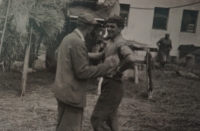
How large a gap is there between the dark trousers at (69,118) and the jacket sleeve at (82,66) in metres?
0.33

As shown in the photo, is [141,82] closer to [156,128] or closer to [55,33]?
[156,128]

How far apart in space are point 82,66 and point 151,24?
1.81 meters

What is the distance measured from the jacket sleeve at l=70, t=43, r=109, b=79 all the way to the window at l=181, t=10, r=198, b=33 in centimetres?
178

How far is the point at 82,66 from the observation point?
2129 millimetres

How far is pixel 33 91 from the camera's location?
399 centimetres

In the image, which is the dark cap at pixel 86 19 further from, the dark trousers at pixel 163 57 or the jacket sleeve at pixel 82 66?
the dark trousers at pixel 163 57

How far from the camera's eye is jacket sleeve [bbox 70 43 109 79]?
2131 millimetres

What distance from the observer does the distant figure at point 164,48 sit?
3574 millimetres

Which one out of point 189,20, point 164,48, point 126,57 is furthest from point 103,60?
point 189,20

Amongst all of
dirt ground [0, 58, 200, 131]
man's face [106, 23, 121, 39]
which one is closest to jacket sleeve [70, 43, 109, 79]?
man's face [106, 23, 121, 39]

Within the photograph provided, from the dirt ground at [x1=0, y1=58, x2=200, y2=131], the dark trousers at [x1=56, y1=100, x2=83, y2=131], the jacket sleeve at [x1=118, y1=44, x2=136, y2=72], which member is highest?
the jacket sleeve at [x1=118, y1=44, x2=136, y2=72]

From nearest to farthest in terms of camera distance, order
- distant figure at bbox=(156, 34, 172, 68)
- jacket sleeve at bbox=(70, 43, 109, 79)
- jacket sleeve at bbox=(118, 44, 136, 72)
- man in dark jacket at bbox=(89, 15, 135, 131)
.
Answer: jacket sleeve at bbox=(70, 43, 109, 79) → jacket sleeve at bbox=(118, 44, 136, 72) → man in dark jacket at bbox=(89, 15, 135, 131) → distant figure at bbox=(156, 34, 172, 68)

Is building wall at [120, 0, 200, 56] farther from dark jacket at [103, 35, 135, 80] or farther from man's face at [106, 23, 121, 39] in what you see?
dark jacket at [103, 35, 135, 80]

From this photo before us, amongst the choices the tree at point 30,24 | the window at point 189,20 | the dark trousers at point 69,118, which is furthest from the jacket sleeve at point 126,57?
the tree at point 30,24
